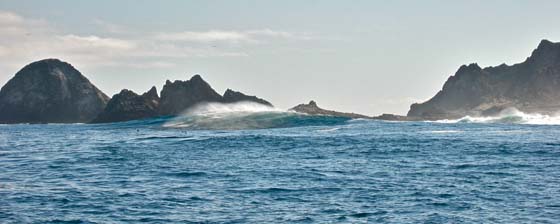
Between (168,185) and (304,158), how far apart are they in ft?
98.5

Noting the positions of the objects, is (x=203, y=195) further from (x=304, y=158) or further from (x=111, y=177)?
(x=304, y=158)

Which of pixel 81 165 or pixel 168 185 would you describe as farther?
pixel 81 165

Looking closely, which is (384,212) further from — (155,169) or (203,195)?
(155,169)

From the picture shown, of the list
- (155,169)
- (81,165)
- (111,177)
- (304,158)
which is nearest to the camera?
(111,177)

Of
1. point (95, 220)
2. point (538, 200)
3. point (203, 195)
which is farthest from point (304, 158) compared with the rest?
point (95, 220)

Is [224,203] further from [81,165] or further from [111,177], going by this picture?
[81,165]

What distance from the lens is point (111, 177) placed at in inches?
2502

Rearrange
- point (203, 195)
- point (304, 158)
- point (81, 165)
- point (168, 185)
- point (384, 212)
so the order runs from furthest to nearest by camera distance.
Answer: point (304, 158) → point (81, 165) → point (168, 185) → point (203, 195) → point (384, 212)

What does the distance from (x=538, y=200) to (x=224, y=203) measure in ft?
74.3

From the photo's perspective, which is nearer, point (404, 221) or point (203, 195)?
point (404, 221)

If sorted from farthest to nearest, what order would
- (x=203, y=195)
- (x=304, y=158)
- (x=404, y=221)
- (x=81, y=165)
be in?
(x=304, y=158)
(x=81, y=165)
(x=203, y=195)
(x=404, y=221)

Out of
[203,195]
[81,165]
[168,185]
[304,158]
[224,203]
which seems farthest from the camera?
[304,158]

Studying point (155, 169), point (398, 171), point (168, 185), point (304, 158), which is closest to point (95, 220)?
point (168, 185)

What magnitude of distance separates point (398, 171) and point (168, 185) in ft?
78.2
